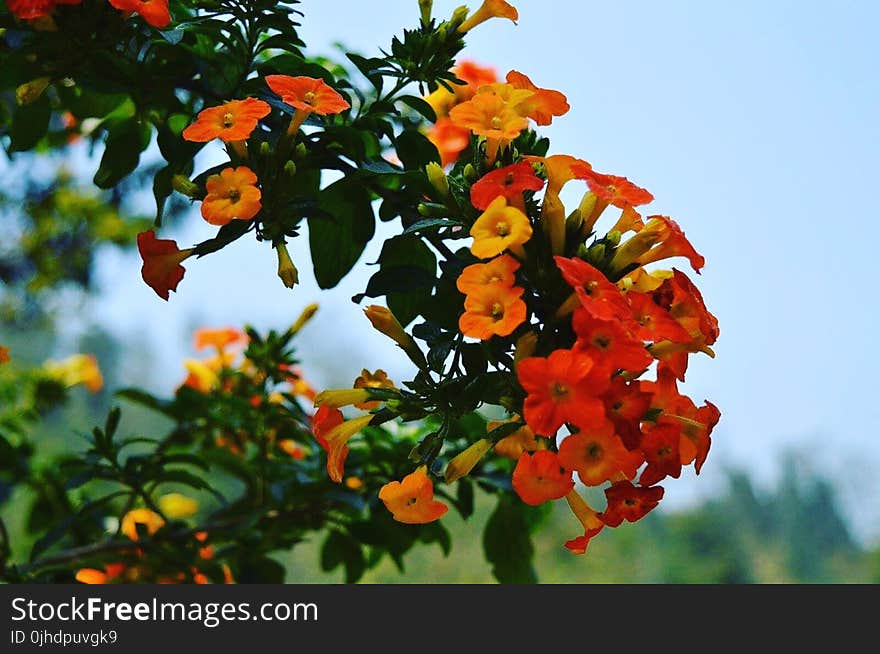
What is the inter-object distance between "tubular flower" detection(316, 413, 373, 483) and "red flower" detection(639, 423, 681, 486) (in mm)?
214

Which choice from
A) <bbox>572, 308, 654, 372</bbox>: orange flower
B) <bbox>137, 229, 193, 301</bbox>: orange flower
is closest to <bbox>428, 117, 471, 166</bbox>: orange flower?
<bbox>137, 229, 193, 301</bbox>: orange flower

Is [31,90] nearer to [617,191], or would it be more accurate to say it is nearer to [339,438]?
[339,438]

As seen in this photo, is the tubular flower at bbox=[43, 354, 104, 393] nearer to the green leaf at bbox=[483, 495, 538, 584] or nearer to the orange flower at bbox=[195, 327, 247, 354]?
the orange flower at bbox=[195, 327, 247, 354]

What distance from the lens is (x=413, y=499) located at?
0.69m

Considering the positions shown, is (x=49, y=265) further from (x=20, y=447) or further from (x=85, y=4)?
(x=85, y=4)

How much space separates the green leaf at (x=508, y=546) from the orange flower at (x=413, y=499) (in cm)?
58

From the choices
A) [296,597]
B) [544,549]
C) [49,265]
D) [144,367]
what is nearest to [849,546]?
[544,549]

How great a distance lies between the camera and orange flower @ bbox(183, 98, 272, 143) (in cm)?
72

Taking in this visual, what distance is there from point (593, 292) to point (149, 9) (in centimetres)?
42

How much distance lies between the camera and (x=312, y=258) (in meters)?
0.91

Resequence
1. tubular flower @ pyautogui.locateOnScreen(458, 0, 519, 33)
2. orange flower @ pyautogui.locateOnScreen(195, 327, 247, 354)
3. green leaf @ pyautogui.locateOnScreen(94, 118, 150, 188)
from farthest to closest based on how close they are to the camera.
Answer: orange flower @ pyautogui.locateOnScreen(195, 327, 247, 354)
green leaf @ pyautogui.locateOnScreen(94, 118, 150, 188)
tubular flower @ pyautogui.locateOnScreen(458, 0, 519, 33)

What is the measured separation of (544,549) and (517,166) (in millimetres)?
11104

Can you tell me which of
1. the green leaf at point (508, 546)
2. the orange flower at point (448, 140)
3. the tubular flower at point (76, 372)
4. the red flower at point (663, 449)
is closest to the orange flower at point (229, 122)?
the red flower at point (663, 449)

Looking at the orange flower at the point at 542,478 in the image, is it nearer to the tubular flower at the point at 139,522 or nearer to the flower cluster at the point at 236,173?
the flower cluster at the point at 236,173
